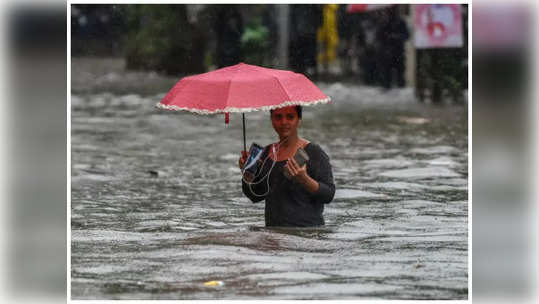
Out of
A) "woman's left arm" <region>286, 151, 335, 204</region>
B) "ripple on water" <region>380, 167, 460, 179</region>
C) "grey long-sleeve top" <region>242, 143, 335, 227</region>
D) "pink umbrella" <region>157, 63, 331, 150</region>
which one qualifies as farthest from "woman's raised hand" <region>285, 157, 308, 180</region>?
"ripple on water" <region>380, 167, 460, 179</region>

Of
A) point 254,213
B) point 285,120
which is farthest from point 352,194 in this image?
point 285,120

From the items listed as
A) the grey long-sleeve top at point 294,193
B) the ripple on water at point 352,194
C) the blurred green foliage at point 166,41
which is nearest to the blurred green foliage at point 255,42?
the blurred green foliage at point 166,41

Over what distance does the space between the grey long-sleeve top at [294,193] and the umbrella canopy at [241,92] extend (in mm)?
414

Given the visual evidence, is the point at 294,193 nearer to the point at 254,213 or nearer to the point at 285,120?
the point at 285,120

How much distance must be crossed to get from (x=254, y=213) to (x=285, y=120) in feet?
8.66

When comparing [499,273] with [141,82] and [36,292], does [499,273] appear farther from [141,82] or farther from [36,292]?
[141,82]

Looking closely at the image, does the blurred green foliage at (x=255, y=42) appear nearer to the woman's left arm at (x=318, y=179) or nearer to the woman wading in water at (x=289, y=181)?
the woman wading in water at (x=289, y=181)

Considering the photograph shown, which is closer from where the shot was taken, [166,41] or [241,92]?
[241,92]

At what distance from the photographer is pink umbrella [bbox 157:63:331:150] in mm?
8117

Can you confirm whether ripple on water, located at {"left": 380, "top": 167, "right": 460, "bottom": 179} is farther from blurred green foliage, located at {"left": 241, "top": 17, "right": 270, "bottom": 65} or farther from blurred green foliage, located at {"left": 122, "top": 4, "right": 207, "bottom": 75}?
blurred green foliage, located at {"left": 122, "top": 4, "right": 207, "bottom": 75}

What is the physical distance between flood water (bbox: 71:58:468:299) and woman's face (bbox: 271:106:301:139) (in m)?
0.73

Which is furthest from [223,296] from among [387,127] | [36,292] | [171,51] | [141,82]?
[171,51]

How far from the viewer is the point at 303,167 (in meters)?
8.09

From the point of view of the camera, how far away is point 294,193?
855 cm
